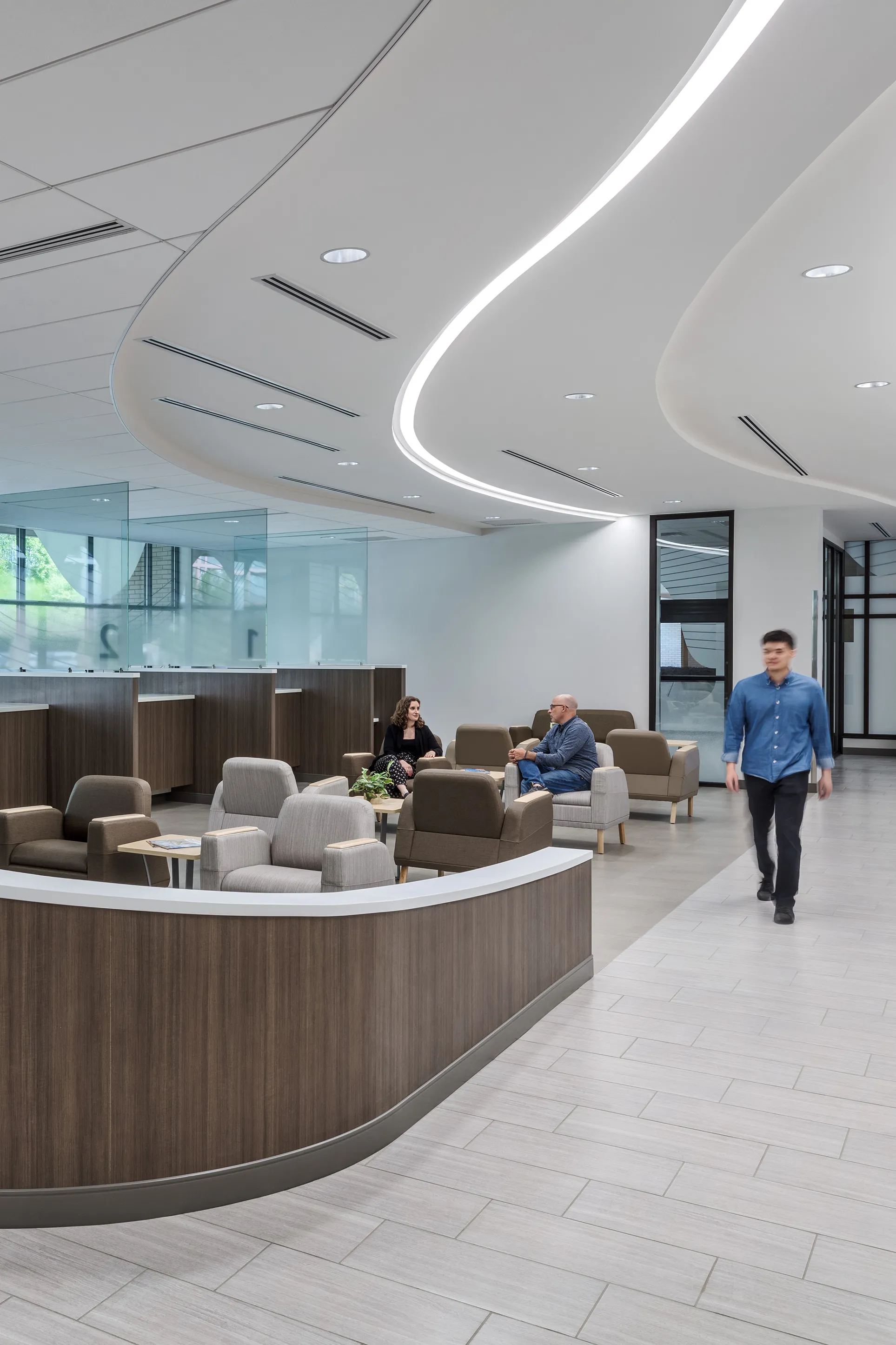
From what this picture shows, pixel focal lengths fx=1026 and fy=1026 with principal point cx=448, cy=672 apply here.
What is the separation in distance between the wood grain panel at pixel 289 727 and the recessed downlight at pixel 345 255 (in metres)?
7.58

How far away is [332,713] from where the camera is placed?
1195 centimetres

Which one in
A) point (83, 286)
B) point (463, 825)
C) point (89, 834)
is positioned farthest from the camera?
point (463, 825)

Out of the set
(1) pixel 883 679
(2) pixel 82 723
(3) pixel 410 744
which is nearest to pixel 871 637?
(1) pixel 883 679

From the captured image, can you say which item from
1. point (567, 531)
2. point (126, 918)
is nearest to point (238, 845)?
point (126, 918)

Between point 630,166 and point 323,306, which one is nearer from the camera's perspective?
point 630,166

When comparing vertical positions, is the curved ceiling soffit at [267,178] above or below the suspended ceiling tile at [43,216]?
above

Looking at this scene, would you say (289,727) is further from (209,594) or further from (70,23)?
(70,23)

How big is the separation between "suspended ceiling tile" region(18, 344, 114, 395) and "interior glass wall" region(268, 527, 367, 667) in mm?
5618

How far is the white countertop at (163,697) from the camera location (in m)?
10.0

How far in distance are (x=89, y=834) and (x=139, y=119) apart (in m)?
3.56

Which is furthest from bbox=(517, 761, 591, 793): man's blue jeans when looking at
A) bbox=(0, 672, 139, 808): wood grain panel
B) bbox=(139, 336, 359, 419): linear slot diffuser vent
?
bbox=(0, 672, 139, 808): wood grain panel

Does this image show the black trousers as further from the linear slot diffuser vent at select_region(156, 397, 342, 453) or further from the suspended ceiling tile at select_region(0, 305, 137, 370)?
the linear slot diffuser vent at select_region(156, 397, 342, 453)

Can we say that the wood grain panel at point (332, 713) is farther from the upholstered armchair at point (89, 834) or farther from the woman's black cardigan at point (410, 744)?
the upholstered armchair at point (89, 834)

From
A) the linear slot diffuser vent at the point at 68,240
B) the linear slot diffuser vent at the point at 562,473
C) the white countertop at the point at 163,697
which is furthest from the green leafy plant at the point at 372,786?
the linear slot diffuser vent at the point at 68,240
